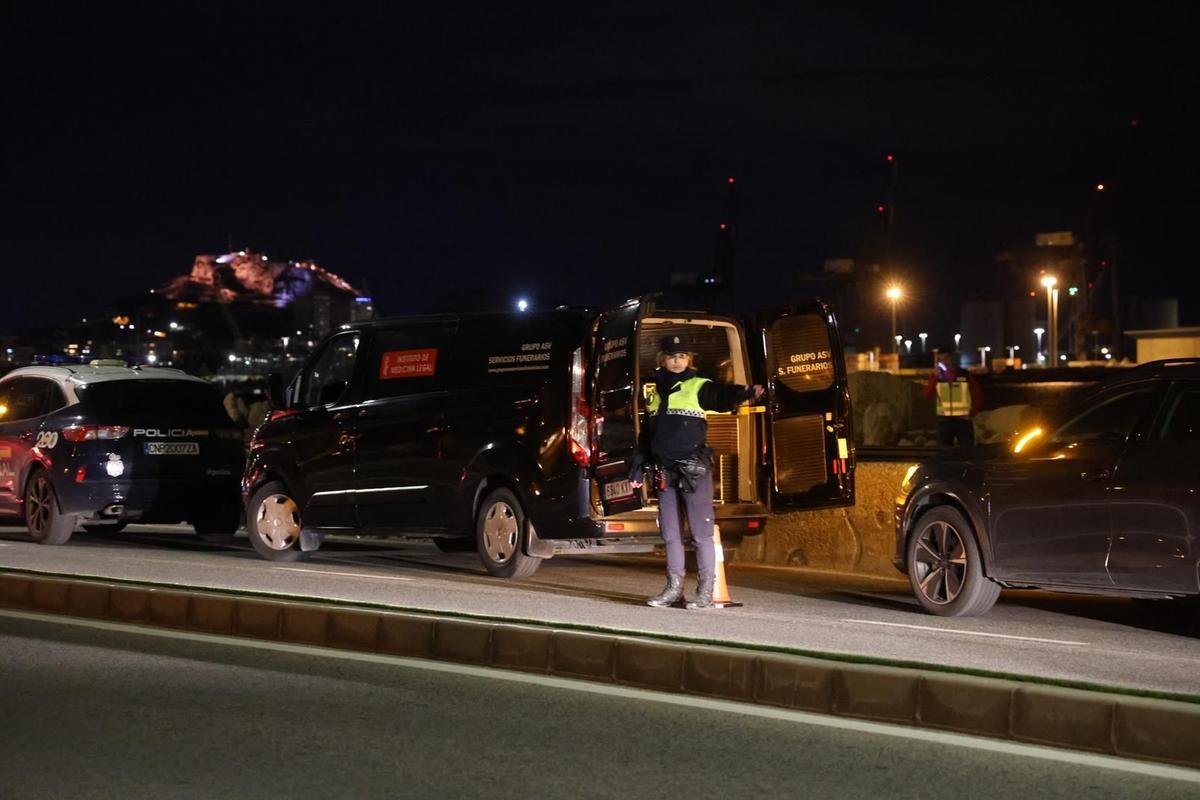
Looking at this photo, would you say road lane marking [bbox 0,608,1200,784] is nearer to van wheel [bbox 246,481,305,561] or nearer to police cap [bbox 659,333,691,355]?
police cap [bbox 659,333,691,355]

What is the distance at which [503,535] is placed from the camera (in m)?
12.9

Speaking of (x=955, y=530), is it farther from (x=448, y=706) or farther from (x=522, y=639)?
(x=448, y=706)

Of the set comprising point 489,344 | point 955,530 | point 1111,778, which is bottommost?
point 1111,778

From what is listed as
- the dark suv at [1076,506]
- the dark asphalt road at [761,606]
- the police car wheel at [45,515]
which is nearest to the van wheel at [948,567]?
the dark suv at [1076,506]

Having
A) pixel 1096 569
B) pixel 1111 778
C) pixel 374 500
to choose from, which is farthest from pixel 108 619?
pixel 1111 778

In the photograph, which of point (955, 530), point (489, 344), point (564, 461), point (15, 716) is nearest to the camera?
point (15, 716)

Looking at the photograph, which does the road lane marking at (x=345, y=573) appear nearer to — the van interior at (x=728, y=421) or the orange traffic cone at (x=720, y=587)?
the van interior at (x=728, y=421)

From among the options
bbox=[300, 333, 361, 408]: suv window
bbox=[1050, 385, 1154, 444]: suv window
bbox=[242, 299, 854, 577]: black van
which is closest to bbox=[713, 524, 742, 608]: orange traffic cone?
bbox=[242, 299, 854, 577]: black van

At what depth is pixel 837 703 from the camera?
759 centimetres

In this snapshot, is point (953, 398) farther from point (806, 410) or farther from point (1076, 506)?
point (1076, 506)

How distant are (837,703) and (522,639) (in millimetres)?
2026

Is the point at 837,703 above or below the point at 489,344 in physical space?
below

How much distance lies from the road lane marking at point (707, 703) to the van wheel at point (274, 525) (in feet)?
12.8

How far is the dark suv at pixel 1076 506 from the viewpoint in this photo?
9117mm
